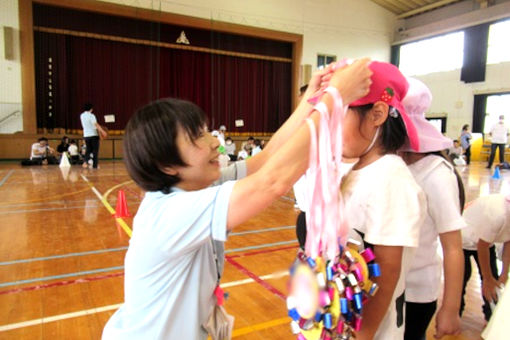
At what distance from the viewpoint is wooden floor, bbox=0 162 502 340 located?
1.88 metres

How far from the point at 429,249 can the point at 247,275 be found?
166 cm

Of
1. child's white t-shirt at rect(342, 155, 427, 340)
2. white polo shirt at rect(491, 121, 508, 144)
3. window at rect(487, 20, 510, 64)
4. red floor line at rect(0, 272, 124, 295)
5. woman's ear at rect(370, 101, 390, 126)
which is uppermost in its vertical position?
window at rect(487, 20, 510, 64)

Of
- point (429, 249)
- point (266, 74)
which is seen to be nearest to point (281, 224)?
point (429, 249)

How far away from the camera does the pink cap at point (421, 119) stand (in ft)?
3.36

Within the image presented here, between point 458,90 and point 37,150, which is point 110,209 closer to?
point 37,150

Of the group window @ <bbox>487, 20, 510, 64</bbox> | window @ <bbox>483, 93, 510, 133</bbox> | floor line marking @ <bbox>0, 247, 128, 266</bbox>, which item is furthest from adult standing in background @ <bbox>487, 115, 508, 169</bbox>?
floor line marking @ <bbox>0, 247, 128, 266</bbox>

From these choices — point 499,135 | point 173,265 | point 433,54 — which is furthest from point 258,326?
point 433,54

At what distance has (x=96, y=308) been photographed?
2045mm

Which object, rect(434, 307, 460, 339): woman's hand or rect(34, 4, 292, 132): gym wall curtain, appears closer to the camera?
rect(434, 307, 460, 339): woman's hand

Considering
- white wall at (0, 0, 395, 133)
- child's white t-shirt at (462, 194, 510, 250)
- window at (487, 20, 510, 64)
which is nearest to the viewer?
child's white t-shirt at (462, 194, 510, 250)

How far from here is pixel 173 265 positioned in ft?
2.73

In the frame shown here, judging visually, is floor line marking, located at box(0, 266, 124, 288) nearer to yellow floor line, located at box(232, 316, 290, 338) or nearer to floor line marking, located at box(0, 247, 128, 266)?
floor line marking, located at box(0, 247, 128, 266)

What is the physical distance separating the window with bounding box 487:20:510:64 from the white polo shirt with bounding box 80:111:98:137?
45.2 ft

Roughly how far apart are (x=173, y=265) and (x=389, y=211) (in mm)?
521
